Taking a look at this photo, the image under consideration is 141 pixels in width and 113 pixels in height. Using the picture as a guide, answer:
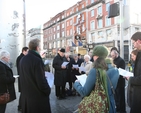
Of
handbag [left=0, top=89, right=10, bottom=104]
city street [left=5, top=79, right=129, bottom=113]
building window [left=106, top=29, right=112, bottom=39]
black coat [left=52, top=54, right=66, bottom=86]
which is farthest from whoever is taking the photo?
building window [left=106, top=29, right=112, bottom=39]

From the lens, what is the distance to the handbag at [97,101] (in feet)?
7.49

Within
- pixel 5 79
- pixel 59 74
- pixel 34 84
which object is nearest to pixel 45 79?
pixel 34 84

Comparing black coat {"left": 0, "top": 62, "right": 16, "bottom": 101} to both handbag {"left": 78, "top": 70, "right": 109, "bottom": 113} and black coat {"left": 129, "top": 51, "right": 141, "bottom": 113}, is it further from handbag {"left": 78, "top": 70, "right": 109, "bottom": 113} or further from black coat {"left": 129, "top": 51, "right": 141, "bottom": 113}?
black coat {"left": 129, "top": 51, "right": 141, "bottom": 113}

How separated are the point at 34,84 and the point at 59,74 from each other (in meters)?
3.47

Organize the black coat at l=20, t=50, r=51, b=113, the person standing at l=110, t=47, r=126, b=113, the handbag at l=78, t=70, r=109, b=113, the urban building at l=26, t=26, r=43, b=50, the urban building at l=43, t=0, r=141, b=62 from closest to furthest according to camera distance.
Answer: the handbag at l=78, t=70, r=109, b=113 < the black coat at l=20, t=50, r=51, b=113 < the person standing at l=110, t=47, r=126, b=113 < the urban building at l=26, t=26, r=43, b=50 < the urban building at l=43, t=0, r=141, b=62

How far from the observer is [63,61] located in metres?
6.43

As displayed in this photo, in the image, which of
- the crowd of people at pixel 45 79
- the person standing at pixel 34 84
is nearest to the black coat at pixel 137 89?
the crowd of people at pixel 45 79

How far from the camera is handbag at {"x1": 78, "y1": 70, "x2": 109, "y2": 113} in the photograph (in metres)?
2.28

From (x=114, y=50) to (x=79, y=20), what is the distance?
4274cm

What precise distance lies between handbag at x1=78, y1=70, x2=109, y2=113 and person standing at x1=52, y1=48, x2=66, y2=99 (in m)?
3.89

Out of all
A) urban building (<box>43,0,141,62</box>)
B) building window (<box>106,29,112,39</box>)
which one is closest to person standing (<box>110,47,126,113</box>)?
urban building (<box>43,0,141,62</box>)

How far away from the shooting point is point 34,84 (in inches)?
114

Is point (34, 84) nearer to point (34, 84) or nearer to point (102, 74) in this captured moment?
point (34, 84)

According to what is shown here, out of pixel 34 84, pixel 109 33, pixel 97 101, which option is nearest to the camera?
pixel 97 101
